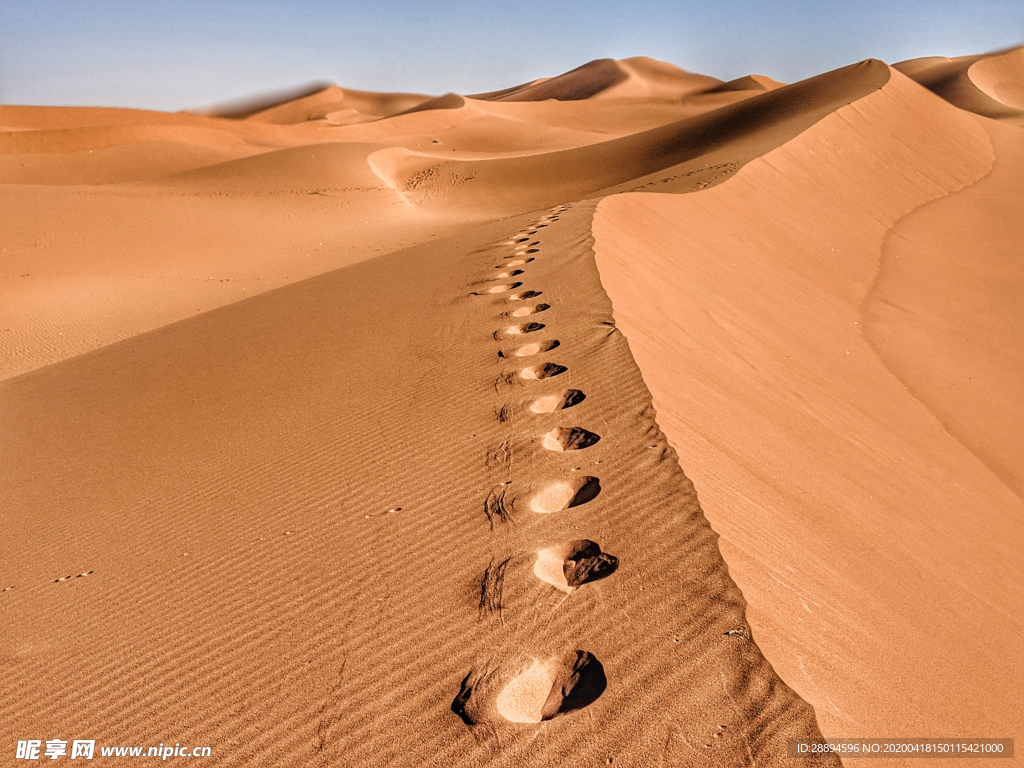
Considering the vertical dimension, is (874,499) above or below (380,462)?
below

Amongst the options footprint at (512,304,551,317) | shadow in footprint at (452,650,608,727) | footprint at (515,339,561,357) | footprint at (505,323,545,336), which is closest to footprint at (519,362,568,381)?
footprint at (515,339,561,357)

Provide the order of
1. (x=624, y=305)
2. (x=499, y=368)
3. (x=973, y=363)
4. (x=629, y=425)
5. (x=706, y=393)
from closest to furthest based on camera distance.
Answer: (x=629, y=425) < (x=706, y=393) < (x=499, y=368) < (x=624, y=305) < (x=973, y=363)

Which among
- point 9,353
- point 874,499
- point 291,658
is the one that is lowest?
point 9,353

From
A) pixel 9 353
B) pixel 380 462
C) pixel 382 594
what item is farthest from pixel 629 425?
pixel 9 353

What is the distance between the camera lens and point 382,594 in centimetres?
245

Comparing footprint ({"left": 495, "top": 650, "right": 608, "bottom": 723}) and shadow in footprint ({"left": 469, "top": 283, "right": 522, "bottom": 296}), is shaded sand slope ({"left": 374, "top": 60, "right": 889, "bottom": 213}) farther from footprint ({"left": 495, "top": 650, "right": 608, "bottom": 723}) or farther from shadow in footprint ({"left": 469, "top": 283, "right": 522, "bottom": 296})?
footprint ({"left": 495, "top": 650, "right": 608, "bottom": 723})

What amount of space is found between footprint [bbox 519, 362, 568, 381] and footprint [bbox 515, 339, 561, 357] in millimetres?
243

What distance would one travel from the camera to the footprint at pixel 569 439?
323 centimetres

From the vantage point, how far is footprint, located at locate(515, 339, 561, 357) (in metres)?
4.43

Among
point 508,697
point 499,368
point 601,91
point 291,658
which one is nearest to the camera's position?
point 508,697

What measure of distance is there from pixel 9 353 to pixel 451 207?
11476 mm

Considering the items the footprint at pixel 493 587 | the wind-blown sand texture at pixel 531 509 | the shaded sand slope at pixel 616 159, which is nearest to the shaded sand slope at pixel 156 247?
the wind-blown sand texture at pixel 531 509

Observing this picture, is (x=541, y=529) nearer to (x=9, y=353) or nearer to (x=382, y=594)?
(x=382, y=594)

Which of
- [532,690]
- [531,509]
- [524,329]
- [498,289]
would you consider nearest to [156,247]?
[498,289]
